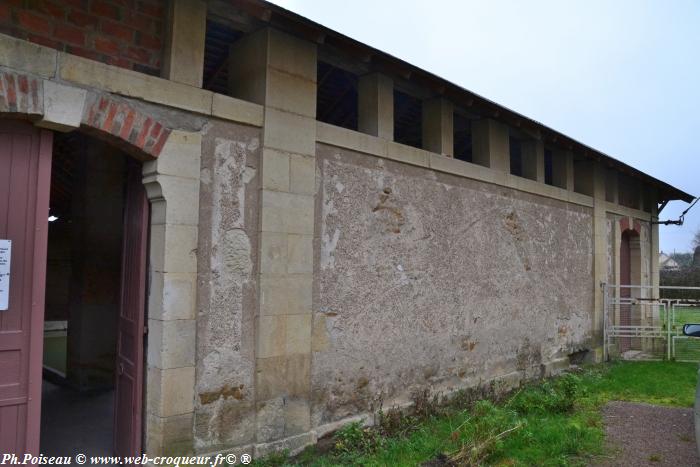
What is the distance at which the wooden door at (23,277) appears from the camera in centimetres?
329

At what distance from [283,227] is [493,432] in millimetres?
2630

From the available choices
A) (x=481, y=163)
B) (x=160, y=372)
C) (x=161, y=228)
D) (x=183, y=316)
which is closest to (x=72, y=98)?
(x=161, y=228)

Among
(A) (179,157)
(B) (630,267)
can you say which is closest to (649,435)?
(A) (179,157)

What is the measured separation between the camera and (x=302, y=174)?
461 cm

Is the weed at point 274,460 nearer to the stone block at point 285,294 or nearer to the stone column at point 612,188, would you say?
the stone block at point 285,294

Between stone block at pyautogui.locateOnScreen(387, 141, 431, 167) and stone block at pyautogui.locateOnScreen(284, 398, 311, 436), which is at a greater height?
stone block at pyautogui.locateOnScreen(387, 141, 431, 167)

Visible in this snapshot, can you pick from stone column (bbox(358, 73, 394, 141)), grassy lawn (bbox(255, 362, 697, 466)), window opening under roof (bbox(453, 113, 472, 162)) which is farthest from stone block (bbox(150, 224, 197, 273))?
window opening under roof (bbox(453, 113, 472, 162))

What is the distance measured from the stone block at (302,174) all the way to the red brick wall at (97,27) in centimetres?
131

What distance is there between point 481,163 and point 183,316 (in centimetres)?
462

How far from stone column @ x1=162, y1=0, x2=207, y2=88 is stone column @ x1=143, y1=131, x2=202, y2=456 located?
1.55 feet

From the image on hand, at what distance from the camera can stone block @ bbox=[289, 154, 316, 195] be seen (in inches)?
179

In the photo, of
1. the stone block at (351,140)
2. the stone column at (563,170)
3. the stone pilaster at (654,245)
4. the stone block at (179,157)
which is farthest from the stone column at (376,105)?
the stone pilaster at (654,245)

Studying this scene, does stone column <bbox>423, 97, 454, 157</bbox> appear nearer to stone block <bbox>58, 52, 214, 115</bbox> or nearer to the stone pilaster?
stone block <bbox>58, 52, 214, 115</bbox>

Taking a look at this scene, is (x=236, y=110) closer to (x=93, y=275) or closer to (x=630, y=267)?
(x=93, y=275)
